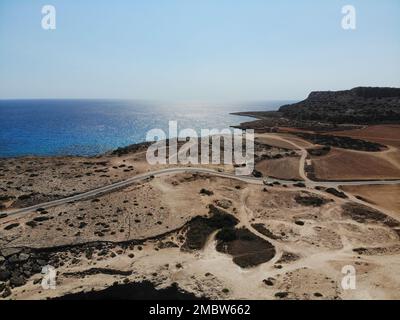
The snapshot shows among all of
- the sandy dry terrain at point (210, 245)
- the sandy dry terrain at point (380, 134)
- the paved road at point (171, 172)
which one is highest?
the sandy dry terrain at point (380, 134)

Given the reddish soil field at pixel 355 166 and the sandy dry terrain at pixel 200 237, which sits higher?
the reddish soil field at pixel 355 166

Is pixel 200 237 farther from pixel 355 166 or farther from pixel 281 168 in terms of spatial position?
pixel 355 166

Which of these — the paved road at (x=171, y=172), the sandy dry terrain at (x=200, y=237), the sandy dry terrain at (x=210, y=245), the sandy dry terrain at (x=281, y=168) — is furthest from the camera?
the sandy dry terrain at (x=281, y=168)

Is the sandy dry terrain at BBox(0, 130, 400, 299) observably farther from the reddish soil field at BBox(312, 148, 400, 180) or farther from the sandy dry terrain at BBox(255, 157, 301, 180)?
the reddish soil field at BBox(312, 148, 400, 180)

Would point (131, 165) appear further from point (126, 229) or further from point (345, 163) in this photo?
point (345, 163)

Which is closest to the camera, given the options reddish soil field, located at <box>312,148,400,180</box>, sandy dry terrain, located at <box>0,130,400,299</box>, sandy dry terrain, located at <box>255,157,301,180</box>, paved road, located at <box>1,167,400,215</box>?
sandy dry terrain, located at <box>0,130,400,299</box>

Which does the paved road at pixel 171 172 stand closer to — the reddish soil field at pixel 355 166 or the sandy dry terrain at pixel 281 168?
the reddish soil field at pixel 355 166

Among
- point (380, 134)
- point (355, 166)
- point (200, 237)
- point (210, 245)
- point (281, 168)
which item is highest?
point (380, 134)

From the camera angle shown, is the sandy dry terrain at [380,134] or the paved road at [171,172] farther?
the sandy dry terrain at [380,134]

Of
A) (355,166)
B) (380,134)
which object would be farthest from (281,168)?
(380,134)

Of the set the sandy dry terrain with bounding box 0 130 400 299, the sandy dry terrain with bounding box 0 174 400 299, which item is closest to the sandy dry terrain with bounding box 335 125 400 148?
the sandy dry terrain with bounding box 0 130 400 299

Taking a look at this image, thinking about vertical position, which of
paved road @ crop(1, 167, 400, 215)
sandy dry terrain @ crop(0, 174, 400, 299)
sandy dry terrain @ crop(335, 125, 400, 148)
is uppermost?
sandy dry terrain @ crop(335, 125, 400, 148)

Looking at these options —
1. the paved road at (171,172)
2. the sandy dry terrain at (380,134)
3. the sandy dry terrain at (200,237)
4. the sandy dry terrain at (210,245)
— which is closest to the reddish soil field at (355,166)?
the paved road at (171,172)
